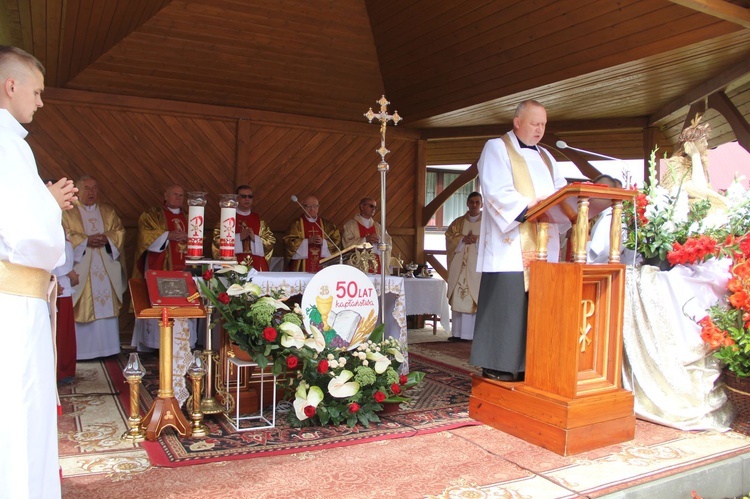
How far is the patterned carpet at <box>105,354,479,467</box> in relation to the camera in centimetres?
332

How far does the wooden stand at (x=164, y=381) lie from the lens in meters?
3.52

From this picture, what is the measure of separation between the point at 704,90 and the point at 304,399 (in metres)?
5.34

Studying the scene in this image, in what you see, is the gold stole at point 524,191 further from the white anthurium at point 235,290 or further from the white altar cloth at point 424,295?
the white altar cloth at point 424,295

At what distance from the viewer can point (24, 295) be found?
2.11 metres

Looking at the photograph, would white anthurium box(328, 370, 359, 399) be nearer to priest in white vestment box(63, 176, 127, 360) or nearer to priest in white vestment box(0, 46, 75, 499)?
priest in white vestment box(0, 46, 75, 499)

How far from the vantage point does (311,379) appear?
404 cm

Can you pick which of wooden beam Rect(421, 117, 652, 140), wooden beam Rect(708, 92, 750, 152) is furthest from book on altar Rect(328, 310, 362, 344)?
wooden beam Rect(421, 117, 652, 140)

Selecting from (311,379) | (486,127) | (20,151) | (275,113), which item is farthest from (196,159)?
(20,151)

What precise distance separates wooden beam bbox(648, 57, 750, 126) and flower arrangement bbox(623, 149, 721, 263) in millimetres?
2143

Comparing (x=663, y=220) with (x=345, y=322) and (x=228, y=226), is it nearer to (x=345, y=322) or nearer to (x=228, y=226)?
(x=345, y=322)

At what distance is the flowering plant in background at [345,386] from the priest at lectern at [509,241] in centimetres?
59

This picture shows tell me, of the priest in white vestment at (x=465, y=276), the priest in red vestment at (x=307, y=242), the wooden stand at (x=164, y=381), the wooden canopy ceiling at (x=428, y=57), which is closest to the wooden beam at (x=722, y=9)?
the wooden canopy ceiling at (x=428, y=57)

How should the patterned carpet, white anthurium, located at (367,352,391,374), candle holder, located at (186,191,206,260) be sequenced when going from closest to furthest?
1. the patterned carpet
2. candle holder, located at (186,191,206,260)
3. white anthurium, located at (367,352,391,374)

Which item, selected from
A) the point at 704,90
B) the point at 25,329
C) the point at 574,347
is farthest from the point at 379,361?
the point at 704,90
